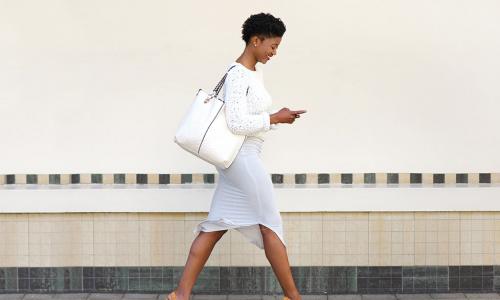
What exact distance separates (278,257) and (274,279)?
3.39ft

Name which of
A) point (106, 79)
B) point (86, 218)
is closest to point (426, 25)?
point (106, 79)

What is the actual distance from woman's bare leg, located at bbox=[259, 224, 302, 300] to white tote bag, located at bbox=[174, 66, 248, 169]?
1.69 feet

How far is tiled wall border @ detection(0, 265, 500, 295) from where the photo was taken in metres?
6.55

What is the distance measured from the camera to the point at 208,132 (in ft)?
17.5

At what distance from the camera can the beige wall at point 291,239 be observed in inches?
257

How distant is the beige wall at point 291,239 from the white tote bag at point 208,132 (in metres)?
1.24

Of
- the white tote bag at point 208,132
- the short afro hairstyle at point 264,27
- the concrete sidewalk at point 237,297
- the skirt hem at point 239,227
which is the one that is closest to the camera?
the white tote bag at point 208,132

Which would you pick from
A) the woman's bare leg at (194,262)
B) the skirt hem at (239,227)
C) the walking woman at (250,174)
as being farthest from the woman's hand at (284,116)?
the woman's bare leg at (194,262)

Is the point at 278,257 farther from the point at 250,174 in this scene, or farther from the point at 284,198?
the point at 284,198

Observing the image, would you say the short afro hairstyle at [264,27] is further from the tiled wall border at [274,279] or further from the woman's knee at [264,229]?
the tiled wall border at [274,279]

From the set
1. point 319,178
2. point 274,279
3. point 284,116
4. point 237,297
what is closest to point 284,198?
point 319,178

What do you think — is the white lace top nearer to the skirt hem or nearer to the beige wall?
the skirt hem

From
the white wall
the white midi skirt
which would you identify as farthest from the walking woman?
the white wall

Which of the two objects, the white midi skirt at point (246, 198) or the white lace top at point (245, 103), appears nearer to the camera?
the white lace top at point (245, 103)
